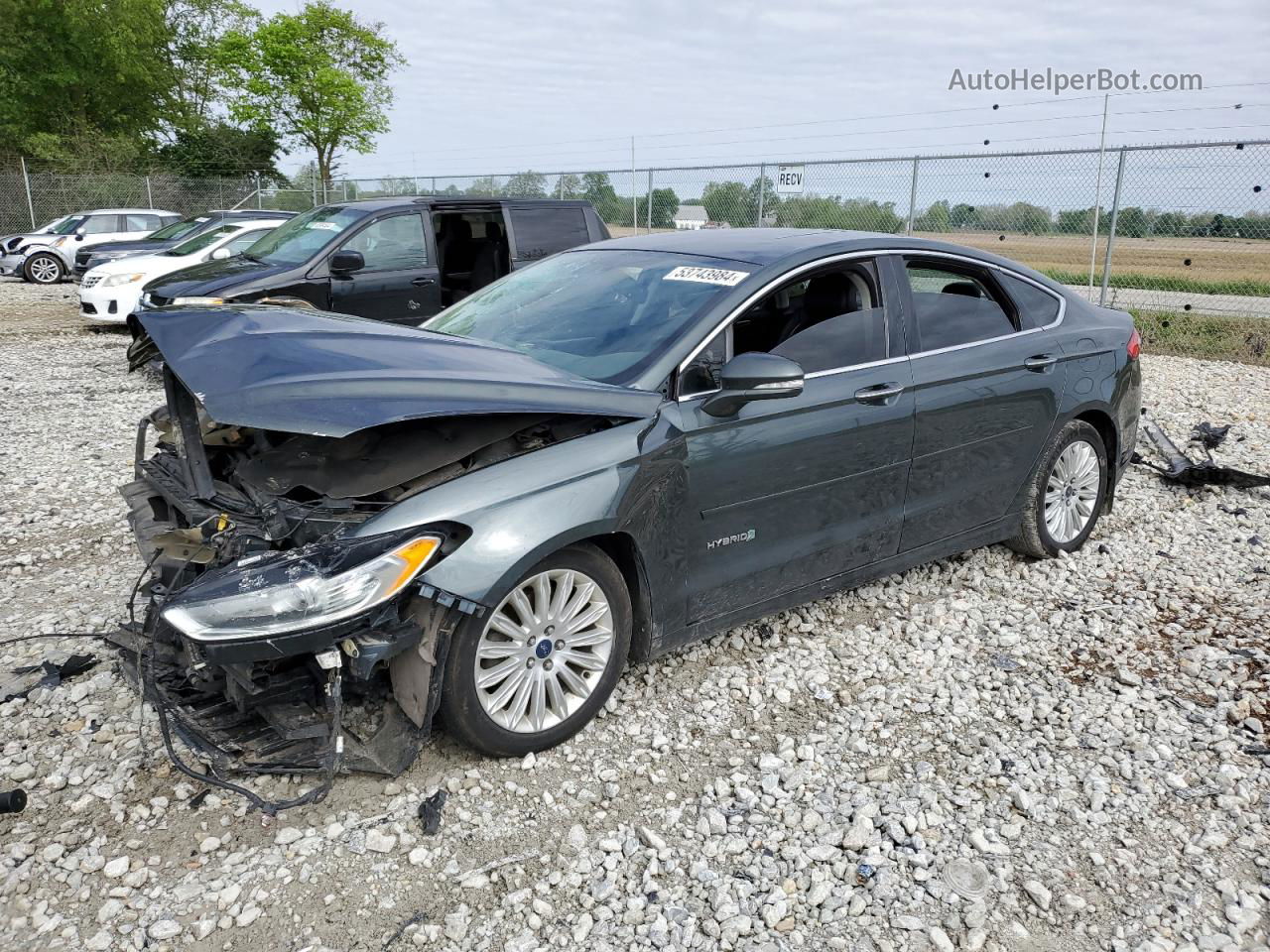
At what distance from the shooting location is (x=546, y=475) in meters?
2.98

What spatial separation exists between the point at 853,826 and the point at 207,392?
234cm

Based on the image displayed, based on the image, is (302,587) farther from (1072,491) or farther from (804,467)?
(1072,491)

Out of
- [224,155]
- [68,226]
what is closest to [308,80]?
[224,155]

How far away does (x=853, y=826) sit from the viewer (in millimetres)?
2877

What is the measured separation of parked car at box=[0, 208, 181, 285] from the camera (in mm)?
19875

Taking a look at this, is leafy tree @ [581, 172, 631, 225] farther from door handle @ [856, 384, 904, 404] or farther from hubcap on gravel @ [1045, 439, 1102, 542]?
door handle @ [856, 384, 904, 404]

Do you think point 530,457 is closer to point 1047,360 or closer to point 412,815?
point 412,815

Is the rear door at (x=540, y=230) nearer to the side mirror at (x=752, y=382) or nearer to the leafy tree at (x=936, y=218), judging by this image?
the leafy tree at (x=936, y=218)

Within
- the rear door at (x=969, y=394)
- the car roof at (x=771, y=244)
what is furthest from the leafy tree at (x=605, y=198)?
the rear door at (x=969, y=394)

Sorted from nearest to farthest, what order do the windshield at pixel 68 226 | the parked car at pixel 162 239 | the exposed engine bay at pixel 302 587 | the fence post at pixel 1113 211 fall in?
the exposed engine bay at pixel 302 587, the fence post at pixel 1113 211, the parked car at pixel 162 239, the windshield at pixel 68 226

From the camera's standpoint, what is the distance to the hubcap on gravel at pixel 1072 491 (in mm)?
4828

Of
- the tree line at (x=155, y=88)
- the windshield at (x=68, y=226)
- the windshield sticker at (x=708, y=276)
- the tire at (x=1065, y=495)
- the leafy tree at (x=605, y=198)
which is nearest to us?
the windshield sticker at (x=708, y=276)

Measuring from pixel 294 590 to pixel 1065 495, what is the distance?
395cm

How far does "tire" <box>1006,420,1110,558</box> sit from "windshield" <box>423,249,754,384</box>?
81.4 inches
